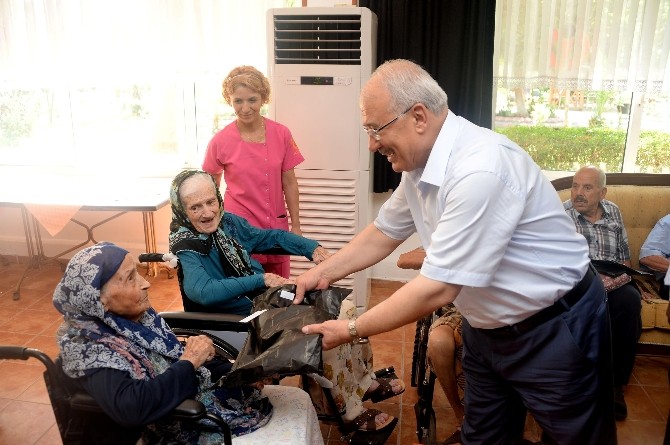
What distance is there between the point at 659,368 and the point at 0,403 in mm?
3373

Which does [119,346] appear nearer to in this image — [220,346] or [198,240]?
[220,346]

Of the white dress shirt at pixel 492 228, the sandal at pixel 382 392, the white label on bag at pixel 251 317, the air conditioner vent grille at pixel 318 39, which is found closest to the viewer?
the white dress shirt at pixel 492 228

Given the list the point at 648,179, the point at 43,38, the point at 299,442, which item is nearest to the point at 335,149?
the point at 648,179

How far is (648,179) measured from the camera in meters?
3.36

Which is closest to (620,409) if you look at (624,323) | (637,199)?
(624,323)

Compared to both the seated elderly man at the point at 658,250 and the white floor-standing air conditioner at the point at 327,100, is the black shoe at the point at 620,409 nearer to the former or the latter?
the seated elderly man at the point at 658,250

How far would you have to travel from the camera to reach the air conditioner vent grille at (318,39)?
328 cm

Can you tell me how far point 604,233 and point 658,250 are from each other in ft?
1.14

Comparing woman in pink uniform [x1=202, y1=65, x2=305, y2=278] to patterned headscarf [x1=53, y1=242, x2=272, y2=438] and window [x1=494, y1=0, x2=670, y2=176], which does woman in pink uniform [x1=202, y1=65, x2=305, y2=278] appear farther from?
window [x1=494, y1=0, x2=670, y2=176]

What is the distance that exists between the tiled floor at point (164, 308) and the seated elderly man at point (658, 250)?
53cm

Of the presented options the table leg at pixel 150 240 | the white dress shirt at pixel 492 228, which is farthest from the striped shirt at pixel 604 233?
the table leg at pixel 150 240

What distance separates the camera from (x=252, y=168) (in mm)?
2939

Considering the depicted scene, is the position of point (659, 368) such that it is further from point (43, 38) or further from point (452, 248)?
point (43, 38)

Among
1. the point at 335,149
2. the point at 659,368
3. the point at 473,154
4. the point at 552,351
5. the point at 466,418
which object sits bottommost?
the point at 659,368
